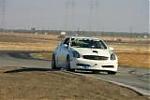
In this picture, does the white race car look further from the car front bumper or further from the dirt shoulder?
the dirt shoulder

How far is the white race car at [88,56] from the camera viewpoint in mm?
22125

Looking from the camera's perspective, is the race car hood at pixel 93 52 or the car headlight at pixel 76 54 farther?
the race car hood at pixel 93 52

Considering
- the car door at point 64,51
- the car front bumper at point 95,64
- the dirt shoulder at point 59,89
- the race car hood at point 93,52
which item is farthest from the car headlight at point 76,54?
the dirt shoulder at point 59,89

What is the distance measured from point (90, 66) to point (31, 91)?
8.68m

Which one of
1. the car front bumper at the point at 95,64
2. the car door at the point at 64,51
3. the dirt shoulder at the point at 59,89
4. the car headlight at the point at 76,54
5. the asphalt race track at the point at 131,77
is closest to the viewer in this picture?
the dirt shoulder at the point at 59,89

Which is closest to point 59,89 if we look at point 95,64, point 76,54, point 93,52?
point 95,64

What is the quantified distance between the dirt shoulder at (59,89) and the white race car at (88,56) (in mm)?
4906

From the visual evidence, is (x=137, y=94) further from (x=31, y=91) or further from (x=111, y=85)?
(x=31, y=91)

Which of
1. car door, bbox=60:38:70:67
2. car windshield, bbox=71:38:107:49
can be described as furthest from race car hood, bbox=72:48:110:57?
car door, bbox=60:38:70:67

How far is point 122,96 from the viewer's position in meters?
14.0

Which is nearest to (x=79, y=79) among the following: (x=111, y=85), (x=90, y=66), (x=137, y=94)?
(x=111, y=85)

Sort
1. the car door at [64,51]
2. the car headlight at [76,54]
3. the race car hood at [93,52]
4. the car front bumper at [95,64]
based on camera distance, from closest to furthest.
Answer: the car front bumper at [95,64] < the car headlight at [76,54] < the race car hood at [93,52] < the car door at [64,51]

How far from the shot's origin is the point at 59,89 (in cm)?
1434

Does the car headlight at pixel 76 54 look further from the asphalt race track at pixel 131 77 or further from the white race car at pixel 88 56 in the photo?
the asphalt race track at pixel 131 77
